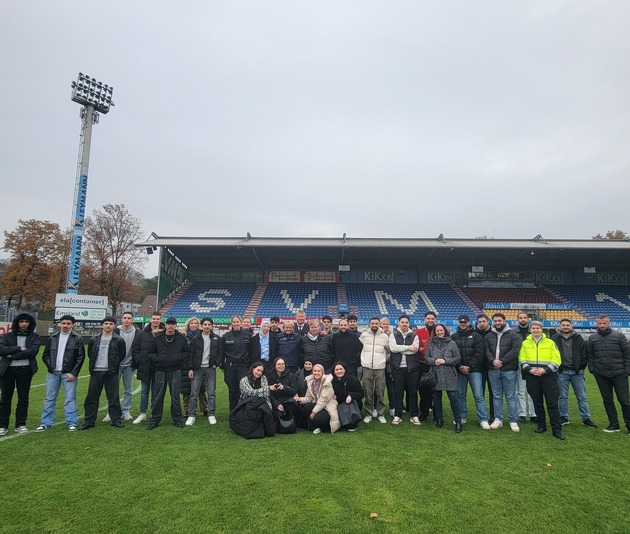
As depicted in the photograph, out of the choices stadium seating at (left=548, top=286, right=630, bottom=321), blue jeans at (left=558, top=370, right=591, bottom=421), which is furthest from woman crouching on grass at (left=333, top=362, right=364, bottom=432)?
stadium seating at (left=548, top=286, right=630, bottom=321)

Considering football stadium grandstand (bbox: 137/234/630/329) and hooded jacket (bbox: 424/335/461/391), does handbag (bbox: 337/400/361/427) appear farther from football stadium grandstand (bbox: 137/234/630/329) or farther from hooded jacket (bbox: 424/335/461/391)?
football stadium grandstand (bbox: 137/234/630/329)

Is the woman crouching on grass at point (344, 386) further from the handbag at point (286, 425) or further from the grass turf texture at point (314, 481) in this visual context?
the handbag at point (286, 425)

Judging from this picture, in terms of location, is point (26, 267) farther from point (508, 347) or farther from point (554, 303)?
point (554, 303)

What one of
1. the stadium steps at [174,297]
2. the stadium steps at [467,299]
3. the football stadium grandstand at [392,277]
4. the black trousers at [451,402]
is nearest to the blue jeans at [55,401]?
the black trousers at [451,402]

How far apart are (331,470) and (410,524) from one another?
1155mm

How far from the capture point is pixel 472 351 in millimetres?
5426

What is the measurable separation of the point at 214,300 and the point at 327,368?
1917 centimetres

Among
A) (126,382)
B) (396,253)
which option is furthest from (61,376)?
(396,253)

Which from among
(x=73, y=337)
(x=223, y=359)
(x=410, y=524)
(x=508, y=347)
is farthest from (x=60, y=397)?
(x=508, y=347)

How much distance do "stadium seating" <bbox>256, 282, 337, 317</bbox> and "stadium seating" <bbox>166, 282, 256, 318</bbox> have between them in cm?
132

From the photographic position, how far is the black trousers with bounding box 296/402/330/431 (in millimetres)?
5082

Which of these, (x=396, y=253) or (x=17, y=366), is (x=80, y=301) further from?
(x=396, y=253)

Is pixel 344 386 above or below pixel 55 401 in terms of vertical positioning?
above

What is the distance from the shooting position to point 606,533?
265cm
